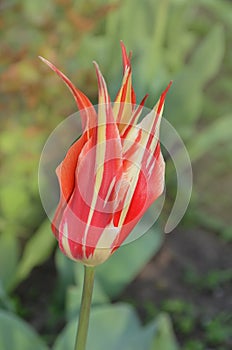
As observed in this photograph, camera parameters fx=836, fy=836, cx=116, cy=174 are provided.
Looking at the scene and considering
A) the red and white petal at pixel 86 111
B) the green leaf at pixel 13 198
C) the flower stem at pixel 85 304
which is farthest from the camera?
the green leaf at pixel 13 198

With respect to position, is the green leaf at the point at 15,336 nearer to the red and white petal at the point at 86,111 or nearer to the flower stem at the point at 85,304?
the flower stem at the point at 85,304

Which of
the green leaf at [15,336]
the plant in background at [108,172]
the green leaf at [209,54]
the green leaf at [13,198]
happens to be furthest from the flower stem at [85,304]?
the green leaf at [209,54]

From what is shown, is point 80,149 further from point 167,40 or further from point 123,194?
point 167,40

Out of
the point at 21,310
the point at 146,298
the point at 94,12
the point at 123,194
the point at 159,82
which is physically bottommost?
the point at 21,310

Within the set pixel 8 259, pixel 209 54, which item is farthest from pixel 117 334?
pixel 209 54

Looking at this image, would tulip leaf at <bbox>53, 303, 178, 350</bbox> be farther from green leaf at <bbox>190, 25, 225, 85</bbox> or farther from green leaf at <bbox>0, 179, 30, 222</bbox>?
green leaf at <bbox>190, 25, 225, 85</bbox>

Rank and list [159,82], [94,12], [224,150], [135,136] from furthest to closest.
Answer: [224,150], [159,82], [94,12], [135,136]

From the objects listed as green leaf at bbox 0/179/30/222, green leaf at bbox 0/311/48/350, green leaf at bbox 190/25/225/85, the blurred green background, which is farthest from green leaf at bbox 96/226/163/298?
green leaf at bbox 190/25/225/85

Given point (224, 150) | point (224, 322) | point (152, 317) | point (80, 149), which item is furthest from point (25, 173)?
point (80, 149)
